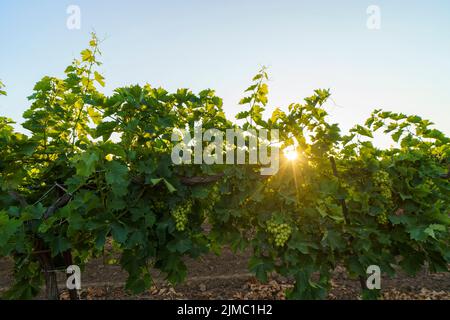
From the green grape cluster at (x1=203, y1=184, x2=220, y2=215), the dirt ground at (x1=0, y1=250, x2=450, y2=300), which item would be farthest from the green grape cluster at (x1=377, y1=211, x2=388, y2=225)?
the dirt ground at (x1=0, y1=250, x2=450, y2=300)

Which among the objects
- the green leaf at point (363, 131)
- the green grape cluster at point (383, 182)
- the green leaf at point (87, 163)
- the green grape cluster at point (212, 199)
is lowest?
the green grape cluster at point (212, 199)

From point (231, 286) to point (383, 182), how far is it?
3.55 meters

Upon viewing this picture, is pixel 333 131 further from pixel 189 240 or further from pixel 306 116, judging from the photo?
pixel 189 240

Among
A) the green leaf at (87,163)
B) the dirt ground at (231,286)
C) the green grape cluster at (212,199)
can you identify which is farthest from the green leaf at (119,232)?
the dirt ground at (231,286)

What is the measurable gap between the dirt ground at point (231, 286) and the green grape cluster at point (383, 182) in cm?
289

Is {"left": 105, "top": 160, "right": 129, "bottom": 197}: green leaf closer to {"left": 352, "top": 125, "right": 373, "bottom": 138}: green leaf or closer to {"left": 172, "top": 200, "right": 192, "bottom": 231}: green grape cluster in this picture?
{"left": 172, "top": 200, "right": 192, "bottom": 231}: green grape cluster

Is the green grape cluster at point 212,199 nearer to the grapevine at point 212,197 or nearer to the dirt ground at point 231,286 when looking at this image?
the grapevine at point 212,197

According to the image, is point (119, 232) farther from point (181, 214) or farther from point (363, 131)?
point (363, 131)

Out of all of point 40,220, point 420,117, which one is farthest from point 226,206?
point 420,117

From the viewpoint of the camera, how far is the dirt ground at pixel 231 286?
529 centimetres

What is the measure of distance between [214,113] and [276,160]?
2.22ft

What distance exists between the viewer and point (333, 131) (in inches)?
103

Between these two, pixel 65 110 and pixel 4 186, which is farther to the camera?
pixel 65 110
